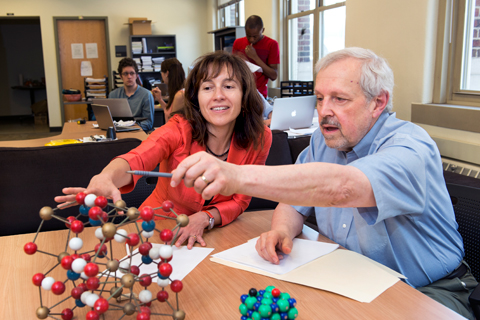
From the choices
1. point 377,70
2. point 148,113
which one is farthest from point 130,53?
point 377,70

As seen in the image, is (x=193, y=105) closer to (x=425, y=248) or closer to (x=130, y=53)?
(x=425, y=248)

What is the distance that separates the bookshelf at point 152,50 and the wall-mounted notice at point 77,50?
1.15 metres

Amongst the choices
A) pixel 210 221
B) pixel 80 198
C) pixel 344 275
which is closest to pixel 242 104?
pixel 210 221

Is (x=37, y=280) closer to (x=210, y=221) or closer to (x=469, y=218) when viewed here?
(x=210, y=221)

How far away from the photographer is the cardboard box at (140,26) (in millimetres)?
8750

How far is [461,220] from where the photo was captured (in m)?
1.46

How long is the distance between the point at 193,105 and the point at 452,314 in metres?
1.29

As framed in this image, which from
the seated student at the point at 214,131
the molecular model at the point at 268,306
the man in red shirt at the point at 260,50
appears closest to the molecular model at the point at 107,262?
the molecular model at the point at 268,306

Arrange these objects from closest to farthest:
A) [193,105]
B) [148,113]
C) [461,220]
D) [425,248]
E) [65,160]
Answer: [425,248] < [461,220] < [193,105] < [65,160] < [148,113]

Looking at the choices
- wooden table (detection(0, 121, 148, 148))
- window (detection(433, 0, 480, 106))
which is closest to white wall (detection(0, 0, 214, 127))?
wooden table (detection(0, 121, 148, 148))

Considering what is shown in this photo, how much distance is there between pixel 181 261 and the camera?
119 centimetres

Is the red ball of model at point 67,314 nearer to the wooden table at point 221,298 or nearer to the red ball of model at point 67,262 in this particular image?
the wooden table at point 221,298

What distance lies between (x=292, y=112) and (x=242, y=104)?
176 cm

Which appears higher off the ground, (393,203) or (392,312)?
(393,203)
